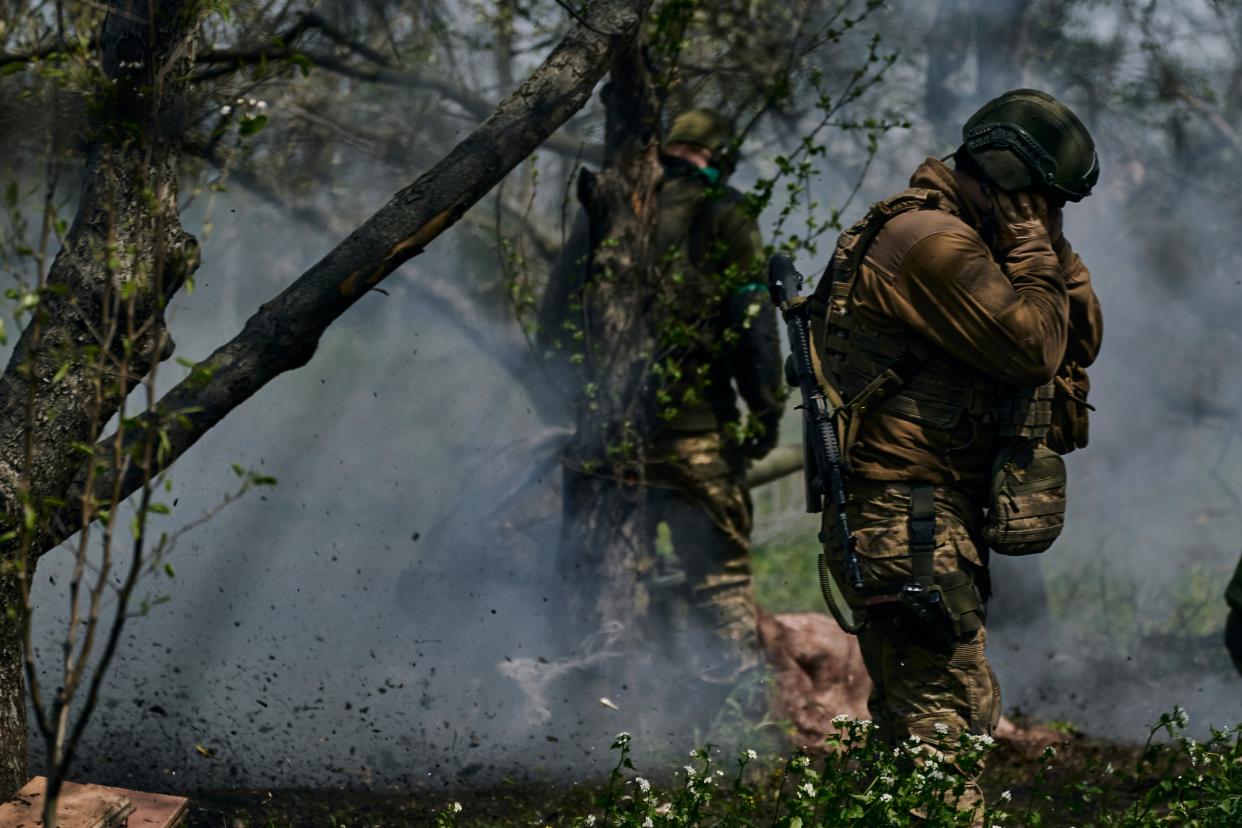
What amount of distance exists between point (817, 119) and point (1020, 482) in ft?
13.5

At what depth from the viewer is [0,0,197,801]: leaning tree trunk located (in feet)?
10.7

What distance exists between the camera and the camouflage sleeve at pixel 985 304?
10.8 ft

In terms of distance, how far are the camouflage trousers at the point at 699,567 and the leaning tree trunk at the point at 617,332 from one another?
0.19m

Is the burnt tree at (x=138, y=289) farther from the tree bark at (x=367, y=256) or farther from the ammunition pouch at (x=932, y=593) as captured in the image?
the ammunition pouch at (x=932, y=593)

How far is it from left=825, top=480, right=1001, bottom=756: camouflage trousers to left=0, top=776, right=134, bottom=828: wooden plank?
1.89 meters

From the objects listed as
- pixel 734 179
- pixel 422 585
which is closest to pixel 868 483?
pixel 422 585

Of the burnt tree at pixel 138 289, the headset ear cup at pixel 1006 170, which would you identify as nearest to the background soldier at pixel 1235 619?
the headset ear cup at pixel 1006 170

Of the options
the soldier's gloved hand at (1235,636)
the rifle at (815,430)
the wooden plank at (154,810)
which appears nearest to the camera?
the wooden plank at (154,810)

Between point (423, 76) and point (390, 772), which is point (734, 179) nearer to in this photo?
point (423, 76)

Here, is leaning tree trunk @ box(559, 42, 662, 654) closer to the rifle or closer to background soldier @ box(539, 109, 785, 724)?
background soldier @ box(539, 109, 785, 724)

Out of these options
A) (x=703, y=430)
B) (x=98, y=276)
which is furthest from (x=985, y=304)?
(x=703, y=430)

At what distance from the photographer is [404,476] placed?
5879 millimetres

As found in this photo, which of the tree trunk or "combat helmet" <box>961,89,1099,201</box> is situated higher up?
"combat helmet" <box>961,89,1099,201</box>

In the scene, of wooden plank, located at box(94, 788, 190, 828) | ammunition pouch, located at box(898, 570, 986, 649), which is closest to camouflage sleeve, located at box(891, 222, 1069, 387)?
ammunition pouch, located at box(898, 570, 986, 649)
